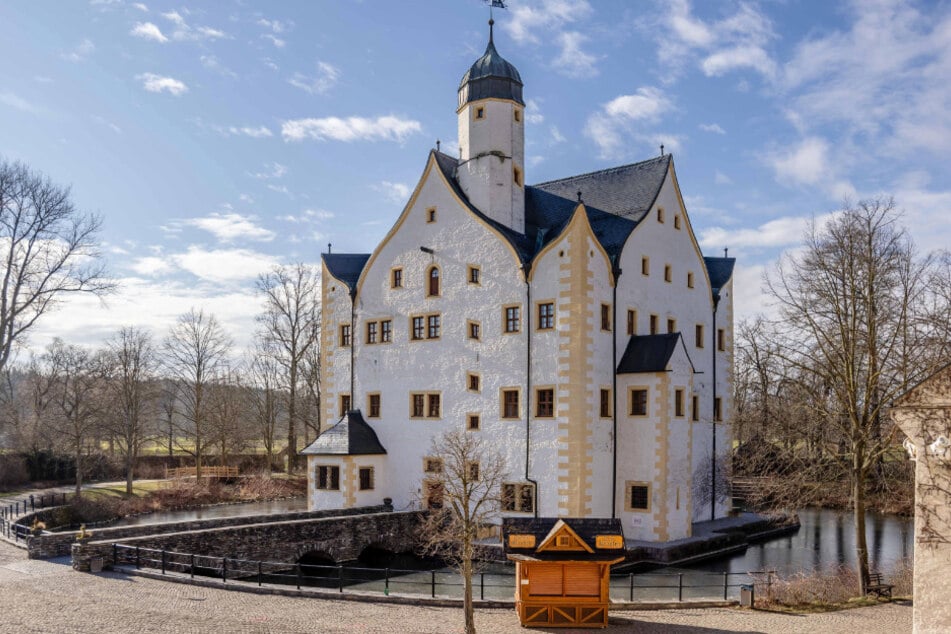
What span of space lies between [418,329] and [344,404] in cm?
520

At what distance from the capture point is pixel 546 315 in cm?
2883

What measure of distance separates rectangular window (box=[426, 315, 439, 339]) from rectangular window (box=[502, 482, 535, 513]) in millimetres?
6495

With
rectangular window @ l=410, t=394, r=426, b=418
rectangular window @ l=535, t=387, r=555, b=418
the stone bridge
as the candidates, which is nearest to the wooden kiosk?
the stone bridge

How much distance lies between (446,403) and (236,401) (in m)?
30.2

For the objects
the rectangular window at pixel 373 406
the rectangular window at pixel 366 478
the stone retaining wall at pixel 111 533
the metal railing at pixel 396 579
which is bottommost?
the metal railing at pixel 396 579

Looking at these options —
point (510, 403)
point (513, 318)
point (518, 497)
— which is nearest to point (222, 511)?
point (518, 497)

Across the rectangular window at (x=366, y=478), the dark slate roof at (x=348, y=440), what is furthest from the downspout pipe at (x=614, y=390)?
the rectangular window at (x=366, y=478)

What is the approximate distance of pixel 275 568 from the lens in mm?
24656

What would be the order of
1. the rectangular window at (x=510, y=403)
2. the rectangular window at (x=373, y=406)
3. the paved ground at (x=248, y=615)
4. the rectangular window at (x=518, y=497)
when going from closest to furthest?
1. the paved ground at (x=248, y=615)
2. the rectangular window at (x=518, y=497)
3. the rectangular window at (x=510, y=403)
4. the rectangular window at (x=373, y=406)

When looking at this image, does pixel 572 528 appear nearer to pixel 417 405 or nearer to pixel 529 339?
pixel 529 339

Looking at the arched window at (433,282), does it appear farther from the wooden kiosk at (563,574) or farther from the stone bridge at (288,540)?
the wooden kiosk at (563,574)

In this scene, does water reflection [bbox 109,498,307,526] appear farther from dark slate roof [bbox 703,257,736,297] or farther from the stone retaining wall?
dark slate roof [bbox 703,257,736,297]

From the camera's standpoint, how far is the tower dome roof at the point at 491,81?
106 feet

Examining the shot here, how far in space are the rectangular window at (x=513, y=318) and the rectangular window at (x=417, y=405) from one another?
4.74 meters
